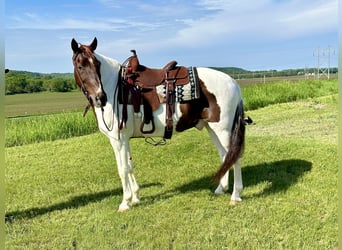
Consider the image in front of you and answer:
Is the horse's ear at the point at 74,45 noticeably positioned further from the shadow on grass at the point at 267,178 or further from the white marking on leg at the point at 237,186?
the white marking on leg at the point at 237,186

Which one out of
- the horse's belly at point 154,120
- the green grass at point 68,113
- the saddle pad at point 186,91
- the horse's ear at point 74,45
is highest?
the horse's ear at point 74,45

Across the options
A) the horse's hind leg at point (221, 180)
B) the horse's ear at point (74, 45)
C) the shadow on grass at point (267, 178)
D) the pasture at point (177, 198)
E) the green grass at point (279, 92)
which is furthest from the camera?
the green grass at point (279, 92)

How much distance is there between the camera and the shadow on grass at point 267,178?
4.50 meters

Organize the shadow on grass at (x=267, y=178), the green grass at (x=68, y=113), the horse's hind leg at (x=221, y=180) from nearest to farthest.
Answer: the horse's hind leg at (x=221, y=180), the shadow on grass at (x=267, y=178), the green grass at (x=68, y=113)

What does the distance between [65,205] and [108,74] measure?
170 cm

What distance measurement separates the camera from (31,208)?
4293 millimetres

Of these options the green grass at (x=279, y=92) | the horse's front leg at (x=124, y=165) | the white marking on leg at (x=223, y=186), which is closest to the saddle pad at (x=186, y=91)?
the horse's front leg at (x=124, y=165)

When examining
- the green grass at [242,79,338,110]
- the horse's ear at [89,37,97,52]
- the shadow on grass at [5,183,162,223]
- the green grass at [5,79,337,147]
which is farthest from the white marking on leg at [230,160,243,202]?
the green grass at [242,79,338,110]

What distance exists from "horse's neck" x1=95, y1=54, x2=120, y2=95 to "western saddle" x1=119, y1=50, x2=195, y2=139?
0.10 metres

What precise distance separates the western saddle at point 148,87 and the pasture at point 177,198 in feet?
3.37

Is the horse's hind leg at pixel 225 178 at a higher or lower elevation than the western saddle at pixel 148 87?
lower

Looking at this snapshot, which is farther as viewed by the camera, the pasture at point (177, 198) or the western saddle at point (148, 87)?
the western saddle at point (148, 87)

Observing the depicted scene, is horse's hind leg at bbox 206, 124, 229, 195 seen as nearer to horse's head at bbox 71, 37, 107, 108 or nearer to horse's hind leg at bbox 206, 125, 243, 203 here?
horse's hind leg at bbox 206, 125, 243, 203

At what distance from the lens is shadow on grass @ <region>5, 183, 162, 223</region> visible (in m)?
4.06
